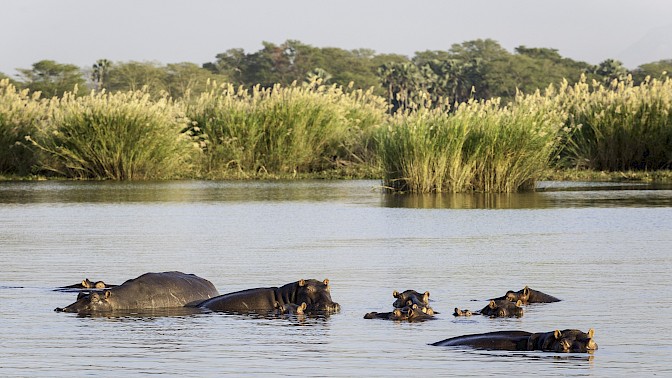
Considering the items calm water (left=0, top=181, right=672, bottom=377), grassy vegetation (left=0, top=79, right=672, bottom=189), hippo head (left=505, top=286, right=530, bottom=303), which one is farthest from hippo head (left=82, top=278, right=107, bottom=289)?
grassy vegetation (left=0, top=79, right=672, bottom=189)

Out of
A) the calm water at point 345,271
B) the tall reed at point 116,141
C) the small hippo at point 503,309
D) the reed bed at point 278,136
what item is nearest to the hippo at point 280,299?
the calm water at point 345,271

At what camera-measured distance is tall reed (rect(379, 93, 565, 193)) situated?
2172cm

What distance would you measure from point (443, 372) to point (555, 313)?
7.71 ft

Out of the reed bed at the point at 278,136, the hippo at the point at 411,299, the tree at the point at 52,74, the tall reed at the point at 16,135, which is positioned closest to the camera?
the hippo at the point at 411,299

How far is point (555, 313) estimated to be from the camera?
29.2ft

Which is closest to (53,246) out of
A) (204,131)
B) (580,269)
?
(580,269)

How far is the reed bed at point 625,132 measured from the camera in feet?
87.2

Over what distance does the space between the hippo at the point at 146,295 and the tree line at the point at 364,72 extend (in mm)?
49886

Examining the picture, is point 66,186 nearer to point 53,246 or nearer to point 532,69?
point 53,246

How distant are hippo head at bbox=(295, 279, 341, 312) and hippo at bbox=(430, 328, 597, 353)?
1.35 meters

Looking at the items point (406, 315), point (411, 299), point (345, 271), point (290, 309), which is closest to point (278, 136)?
point (345, 271)

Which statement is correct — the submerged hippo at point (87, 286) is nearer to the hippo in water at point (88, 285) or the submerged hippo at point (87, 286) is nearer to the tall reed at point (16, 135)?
the hippo in water at point (88, 285)

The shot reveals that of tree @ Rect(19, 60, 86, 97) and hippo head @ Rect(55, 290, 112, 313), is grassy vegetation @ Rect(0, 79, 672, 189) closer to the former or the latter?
hippo head @ Rect(55, 290, 112, 313)

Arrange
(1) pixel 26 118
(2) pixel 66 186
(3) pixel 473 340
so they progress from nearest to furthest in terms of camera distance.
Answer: (3) pixel 473 340 → (2) pixel 66 186 → (1) pixel 26 118
